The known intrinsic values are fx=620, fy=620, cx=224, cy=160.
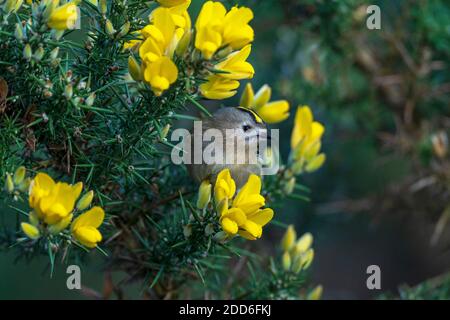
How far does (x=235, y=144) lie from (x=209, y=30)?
3.04ft

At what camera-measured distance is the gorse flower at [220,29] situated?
1544mm

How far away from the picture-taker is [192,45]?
1601 millimetres

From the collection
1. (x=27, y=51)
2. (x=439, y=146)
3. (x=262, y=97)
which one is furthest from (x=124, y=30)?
(x=439, y=146)

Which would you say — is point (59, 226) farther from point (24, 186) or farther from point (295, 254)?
point (295, 254)

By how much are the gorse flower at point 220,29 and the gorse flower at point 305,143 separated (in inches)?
29.4

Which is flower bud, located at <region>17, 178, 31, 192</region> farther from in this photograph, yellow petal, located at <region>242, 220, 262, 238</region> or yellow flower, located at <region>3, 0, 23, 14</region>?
yellow petal, located at <region>242, 220, 262, 238</region>

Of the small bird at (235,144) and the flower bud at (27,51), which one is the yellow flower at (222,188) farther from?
the flower bud at (27,51)

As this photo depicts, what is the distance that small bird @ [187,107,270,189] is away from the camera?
88.0 inches

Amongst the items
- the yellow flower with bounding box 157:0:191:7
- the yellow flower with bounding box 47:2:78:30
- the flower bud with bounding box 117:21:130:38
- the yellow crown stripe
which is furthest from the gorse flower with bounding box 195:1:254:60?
the yellow crown stripe

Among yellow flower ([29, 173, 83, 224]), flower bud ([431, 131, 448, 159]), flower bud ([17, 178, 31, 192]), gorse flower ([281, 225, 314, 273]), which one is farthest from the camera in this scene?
flower bud ([431, 131, 448, 159])

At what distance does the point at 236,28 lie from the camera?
1.57 meters

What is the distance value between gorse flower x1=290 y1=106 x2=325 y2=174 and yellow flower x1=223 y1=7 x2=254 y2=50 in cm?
76
